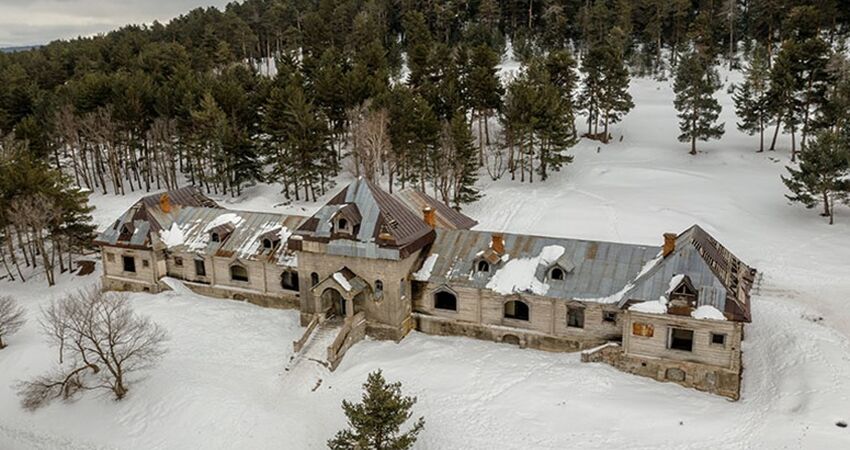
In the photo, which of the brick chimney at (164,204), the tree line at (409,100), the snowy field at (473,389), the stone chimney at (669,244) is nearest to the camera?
the snowy field at (473,389)

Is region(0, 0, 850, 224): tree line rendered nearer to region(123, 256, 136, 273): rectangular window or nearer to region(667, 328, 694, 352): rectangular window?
region(123, 256, 136, 273): rectangular window

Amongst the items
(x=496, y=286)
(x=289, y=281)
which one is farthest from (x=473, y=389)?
(x=289, y=281)

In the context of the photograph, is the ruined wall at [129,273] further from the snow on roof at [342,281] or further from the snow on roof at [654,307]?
the snow on roof at [654,307]

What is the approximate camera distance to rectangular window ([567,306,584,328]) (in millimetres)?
32250

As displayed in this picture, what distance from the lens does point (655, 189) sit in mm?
58406

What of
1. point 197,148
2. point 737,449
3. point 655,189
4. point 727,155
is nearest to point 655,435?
point 737,449

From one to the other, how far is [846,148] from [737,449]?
32.0 metres

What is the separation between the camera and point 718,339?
28953 mm

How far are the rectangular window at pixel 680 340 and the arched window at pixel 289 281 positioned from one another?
74.3 ft

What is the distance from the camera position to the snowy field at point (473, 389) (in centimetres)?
2664

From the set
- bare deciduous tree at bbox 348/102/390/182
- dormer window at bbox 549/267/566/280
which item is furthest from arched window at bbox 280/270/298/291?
bare deciduous tree at bbox 348/102/390/182

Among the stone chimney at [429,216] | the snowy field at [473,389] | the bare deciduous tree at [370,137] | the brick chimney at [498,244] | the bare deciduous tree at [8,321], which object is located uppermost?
the bare deciduous tree at [370,137]

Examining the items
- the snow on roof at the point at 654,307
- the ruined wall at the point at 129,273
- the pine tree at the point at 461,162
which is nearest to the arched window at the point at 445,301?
the snow on roof at the point at 654,307

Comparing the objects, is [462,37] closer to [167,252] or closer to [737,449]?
[167,252]
